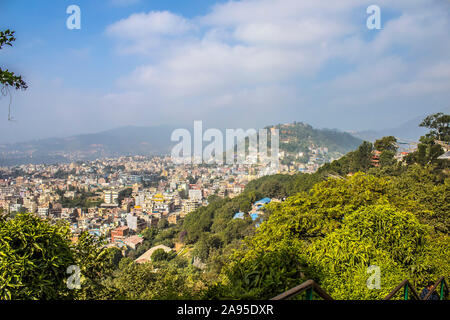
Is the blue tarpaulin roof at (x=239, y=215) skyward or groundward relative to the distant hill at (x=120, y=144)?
groundward

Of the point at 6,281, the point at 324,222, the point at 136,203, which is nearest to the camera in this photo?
the point at 6,281

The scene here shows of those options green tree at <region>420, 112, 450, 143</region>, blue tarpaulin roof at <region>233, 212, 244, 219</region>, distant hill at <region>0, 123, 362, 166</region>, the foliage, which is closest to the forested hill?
distant hill at <region>0, 123, 362, 166</region>

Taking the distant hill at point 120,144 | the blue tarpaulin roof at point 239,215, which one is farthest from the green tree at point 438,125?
the distant hill at point 120,144

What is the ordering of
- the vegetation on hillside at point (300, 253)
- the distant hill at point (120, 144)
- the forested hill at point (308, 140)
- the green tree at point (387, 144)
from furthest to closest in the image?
the forested hill at point (308, 140) < the distant hill at point (120, 144) < the green tree at point (387, 144) < the vegetation on hillside at point (300, 253)

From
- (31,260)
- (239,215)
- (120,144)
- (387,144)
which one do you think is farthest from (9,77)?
(120,144)

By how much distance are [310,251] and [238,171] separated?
72.2 metres

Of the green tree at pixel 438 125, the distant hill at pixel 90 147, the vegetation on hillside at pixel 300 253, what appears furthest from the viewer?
the distant hill at pixel 90 147

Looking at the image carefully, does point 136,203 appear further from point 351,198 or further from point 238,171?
point 351,198

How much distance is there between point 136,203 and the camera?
156 feet

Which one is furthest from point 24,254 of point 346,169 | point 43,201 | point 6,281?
point 43,201

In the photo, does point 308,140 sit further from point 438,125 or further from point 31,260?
point 31,260

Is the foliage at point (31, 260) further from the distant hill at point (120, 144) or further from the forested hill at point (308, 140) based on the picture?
the forested hill at point (308, 140)

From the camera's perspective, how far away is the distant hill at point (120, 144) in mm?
56875

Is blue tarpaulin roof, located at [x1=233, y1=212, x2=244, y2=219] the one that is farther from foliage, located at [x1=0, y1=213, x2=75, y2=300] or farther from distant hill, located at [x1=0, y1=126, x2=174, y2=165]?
distant hill, located at [x1=0, y1=126, x2=174, y2=165]
